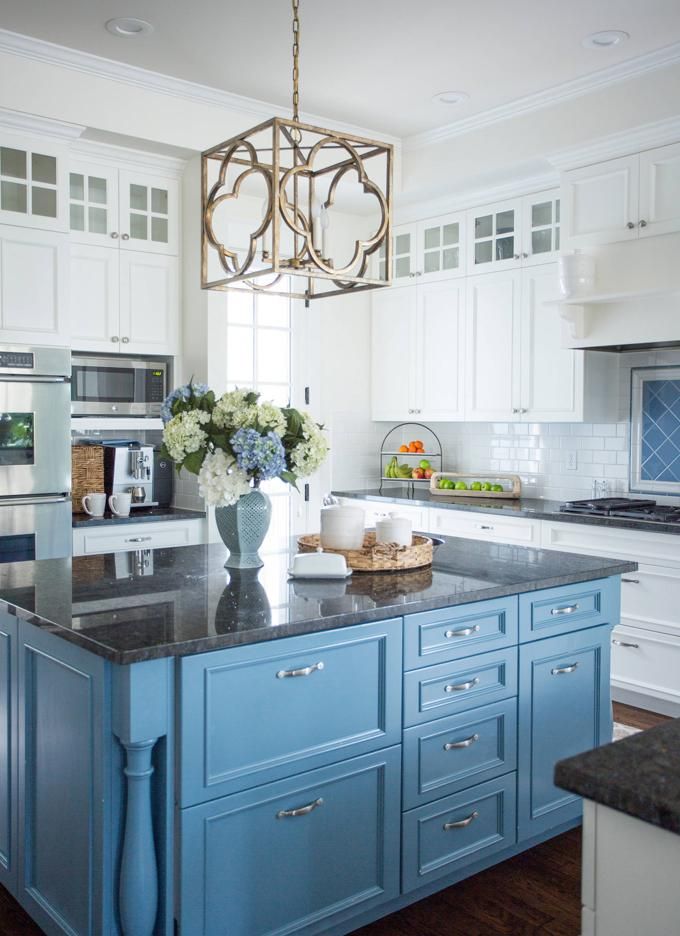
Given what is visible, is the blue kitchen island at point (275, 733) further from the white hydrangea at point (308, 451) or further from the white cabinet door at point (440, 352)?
the white cabinet door at point (440, 352)

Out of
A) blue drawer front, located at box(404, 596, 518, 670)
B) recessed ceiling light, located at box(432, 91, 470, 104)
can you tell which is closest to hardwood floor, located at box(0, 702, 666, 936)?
blue drawer front, located at box(404, 596, 518, 670)

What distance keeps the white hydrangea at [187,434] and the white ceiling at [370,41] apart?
199 cm

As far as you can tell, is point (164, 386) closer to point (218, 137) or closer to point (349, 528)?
point (218, 137)

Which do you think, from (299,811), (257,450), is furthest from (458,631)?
(257,450)

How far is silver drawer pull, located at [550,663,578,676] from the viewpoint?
2.84 m

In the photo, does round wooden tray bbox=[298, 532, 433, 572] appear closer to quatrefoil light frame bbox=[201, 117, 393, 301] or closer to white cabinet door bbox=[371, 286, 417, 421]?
quatrefoil light frame bbox=[201, 117, 393, 301]

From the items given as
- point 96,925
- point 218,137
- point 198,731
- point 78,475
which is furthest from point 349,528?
point 218,137

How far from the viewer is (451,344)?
17.9ft

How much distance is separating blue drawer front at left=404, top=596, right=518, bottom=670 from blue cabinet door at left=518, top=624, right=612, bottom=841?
0.14 meters

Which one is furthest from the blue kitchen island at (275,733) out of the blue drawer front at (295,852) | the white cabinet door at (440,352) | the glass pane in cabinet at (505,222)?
the glass pane in cabinet at (505,222)

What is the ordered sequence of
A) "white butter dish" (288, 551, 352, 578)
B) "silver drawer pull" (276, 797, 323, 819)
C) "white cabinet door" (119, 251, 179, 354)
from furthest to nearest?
"white cabinet door" (119, 251, 179, 354) < "white butter dish" (288, 551, 352, 578) < "silver drawer pull" (276, 797, 323, 819)

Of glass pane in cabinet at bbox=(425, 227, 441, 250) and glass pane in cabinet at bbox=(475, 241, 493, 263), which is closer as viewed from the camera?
glass pane in cabinet at bbox=(475, 241, 493, 263)

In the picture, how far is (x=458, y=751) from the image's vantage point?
2.57 m

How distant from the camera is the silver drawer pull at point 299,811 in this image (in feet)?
7.14
